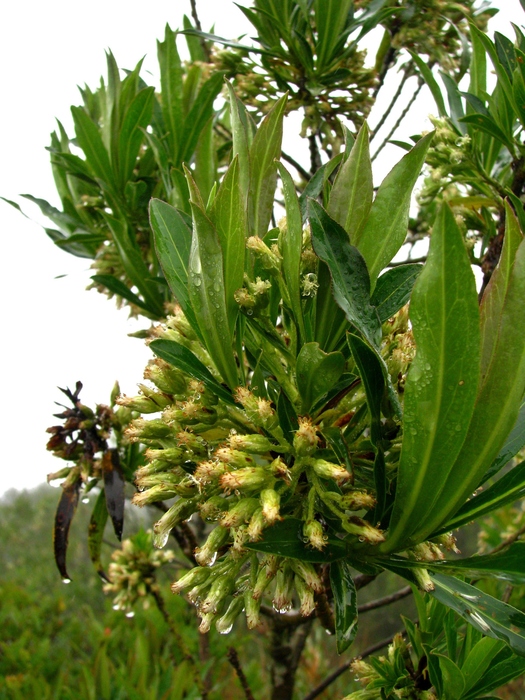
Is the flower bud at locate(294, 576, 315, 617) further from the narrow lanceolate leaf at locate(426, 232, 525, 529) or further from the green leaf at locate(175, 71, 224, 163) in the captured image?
the green leaf at locate(175, 71, 224, 163)

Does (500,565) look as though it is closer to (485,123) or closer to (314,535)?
(314,535)

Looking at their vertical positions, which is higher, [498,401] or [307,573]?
[498,401]

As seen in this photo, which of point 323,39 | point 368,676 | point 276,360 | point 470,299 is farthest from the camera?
point 323,39

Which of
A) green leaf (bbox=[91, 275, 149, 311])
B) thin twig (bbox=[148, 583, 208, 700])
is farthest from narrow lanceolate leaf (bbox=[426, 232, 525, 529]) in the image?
thin twig (bbox=[148, 583, 208, 700])

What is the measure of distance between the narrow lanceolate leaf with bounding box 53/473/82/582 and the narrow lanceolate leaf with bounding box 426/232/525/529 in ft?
3.64

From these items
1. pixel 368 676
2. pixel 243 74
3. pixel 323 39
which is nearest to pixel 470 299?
pixel 368 676

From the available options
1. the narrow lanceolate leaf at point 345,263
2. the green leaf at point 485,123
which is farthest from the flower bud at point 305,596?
the green leaf at point 485,123

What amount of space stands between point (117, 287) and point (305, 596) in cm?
133

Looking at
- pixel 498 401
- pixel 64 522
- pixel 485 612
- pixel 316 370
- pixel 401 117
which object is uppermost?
pixel 401 117

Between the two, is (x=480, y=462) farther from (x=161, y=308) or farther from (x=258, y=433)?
(x=161, y=308)

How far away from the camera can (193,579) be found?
114cm

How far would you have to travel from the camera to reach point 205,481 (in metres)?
1.05

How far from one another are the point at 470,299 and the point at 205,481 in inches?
22.4

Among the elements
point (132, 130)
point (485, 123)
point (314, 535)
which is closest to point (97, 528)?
point (314, 535)
